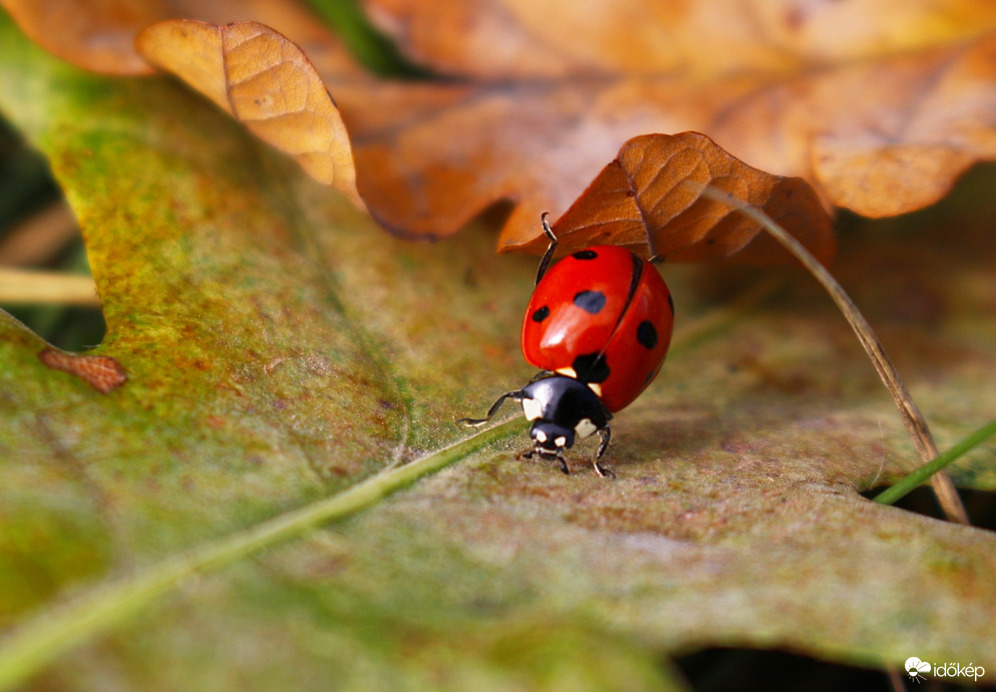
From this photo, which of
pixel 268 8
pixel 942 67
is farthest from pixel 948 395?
pixel 268 8

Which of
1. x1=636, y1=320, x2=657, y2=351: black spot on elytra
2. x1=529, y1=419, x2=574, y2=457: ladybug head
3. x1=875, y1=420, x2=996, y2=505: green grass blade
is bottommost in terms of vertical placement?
x1=529, y1=419, x2=574, y2=457: ladybug head

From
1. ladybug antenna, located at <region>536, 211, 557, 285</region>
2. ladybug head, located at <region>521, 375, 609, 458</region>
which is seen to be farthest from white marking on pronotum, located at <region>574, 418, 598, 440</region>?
ladybug antenna, located at <region>536, 211, 557, 285</region>

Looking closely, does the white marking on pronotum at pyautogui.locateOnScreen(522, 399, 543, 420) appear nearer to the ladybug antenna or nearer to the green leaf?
the green leaf

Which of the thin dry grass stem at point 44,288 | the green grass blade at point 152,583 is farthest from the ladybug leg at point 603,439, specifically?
the thin dry grass stem at point 44,288

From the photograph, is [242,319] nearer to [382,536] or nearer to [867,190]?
[382,536]

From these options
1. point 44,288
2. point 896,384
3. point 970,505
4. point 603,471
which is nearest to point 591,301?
→ point 603,471
